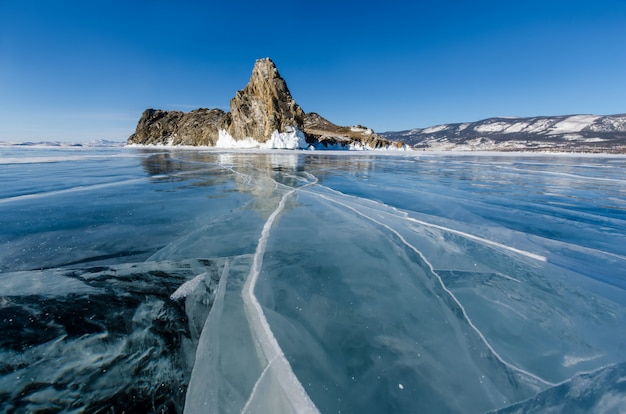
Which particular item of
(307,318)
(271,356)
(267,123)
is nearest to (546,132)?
(267,123)

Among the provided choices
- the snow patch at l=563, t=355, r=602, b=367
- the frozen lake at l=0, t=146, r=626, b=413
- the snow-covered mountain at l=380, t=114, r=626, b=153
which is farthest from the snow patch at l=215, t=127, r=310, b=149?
the snow-covered mountain at l=380, t=114, r=626, b=153

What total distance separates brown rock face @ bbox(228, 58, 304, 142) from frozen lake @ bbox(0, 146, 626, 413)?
66666mm

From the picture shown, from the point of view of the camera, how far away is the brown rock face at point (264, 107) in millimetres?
68188

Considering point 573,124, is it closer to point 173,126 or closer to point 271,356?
point 173,126

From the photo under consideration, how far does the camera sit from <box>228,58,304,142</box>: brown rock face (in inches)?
2685

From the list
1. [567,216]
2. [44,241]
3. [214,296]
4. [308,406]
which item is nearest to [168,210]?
[44,241]

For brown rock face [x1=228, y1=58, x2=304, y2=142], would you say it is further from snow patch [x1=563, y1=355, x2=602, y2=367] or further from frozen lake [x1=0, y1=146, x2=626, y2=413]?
snow patch [x1=563, y1=355, x2=602, y2=367]

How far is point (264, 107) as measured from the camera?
70250 mm

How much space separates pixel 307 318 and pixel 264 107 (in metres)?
74.7

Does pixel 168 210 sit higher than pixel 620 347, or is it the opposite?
pixel 168 210

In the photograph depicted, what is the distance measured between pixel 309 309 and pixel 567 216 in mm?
6250

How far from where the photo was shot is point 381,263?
124 inches

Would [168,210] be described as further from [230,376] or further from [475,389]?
[475,389]

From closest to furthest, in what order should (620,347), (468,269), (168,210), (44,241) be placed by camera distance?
(620,347)
(468,269)
(44,241)
(168,210)
